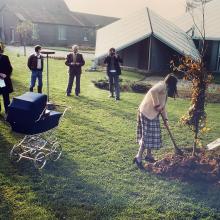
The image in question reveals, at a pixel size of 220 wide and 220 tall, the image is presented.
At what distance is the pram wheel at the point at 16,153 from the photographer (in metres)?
7.69

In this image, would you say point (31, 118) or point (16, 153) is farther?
point (16, 153)

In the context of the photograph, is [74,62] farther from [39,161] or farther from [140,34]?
A: [140,34]

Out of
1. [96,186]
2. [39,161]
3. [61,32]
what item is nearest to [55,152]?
[39,161]

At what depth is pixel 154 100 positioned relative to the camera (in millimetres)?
7281

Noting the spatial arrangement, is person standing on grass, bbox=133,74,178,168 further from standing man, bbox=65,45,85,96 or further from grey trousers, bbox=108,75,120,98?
standing man, bbox=65,45,85,96

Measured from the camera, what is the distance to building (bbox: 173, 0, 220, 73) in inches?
1030

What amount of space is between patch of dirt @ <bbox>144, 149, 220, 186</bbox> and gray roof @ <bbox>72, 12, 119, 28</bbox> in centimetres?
5541

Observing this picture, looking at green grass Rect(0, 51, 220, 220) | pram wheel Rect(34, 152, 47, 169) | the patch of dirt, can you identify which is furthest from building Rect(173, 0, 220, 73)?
pram wheel Rect(34, 152, 47, 169)

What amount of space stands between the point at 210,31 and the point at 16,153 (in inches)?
874

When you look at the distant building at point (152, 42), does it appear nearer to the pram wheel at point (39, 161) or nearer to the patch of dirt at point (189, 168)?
the patch of dirt at point (189, 168)

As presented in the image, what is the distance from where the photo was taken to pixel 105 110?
1277 cm

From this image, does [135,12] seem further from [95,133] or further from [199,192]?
[199,192]

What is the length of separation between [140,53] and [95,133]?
57.3 feet

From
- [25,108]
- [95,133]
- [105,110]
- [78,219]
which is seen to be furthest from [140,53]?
[78,219]
